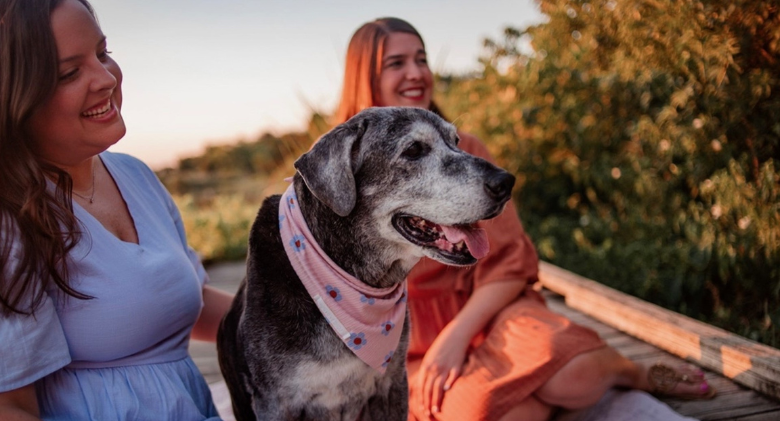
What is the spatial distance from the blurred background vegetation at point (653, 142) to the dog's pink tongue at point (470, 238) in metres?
2.05

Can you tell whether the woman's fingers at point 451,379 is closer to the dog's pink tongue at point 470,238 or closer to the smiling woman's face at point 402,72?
the dog's pink tongue at point 470,238

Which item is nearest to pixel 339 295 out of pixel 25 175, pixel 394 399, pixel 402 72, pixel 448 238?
pixel 448 238

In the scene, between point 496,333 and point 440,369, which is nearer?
point 440,369

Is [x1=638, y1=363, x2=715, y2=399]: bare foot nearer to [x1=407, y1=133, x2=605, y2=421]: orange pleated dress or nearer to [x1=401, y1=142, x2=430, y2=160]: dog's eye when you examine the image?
[x1=407, y1=133, x2=605, y2=421]: orange pleated dress

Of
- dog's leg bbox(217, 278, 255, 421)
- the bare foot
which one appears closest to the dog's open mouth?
dog's leg bbox(217, 278, 255, 421)

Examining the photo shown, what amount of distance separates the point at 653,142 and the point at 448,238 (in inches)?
Result: 108

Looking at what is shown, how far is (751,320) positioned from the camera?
348 centimetres

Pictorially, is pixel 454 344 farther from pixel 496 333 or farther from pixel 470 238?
pixel 470 238

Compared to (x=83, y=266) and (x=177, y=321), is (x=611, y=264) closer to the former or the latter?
(x=177, y=321)

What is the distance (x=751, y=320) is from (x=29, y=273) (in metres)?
3.66

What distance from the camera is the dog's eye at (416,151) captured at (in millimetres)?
2008

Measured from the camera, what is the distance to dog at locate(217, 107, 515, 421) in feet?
6.12

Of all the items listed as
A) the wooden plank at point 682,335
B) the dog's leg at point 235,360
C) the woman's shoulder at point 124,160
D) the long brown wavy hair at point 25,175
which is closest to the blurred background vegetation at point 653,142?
the wooden plank at point 682,335

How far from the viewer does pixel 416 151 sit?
6.65 feet
